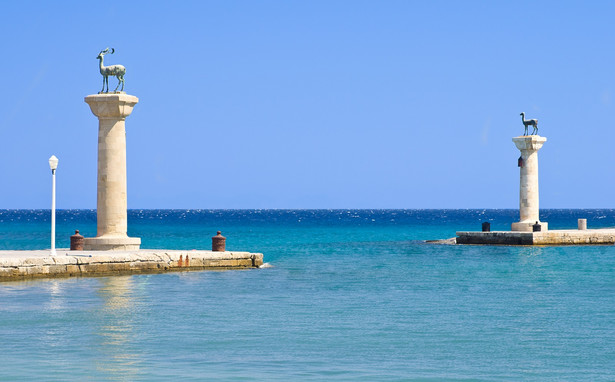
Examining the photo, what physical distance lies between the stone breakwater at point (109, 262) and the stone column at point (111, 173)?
6.17ft

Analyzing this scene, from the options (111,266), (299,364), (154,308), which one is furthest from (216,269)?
(299,364)

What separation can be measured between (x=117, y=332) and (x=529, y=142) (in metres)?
36.6

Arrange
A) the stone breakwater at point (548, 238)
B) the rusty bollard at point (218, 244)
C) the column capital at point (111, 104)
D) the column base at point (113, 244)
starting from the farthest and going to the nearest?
the stone breakwater at point (548, 238) < the rusty bollard at point (218, 244) < the column base at point (113, 244) < the column capital at point (111, 104)

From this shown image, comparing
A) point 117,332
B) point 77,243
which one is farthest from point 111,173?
point 117,332

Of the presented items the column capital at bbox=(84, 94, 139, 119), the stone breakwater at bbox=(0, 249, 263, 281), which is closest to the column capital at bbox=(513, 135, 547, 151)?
the stone breakwater at bbox=(0, 249, 263, 281)

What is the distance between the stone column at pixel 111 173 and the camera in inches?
1293

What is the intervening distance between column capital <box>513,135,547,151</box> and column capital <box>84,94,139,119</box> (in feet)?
81.8

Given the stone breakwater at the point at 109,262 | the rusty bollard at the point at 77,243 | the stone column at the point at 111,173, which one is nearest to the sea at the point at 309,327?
the stone breakwater at the point at 109,262

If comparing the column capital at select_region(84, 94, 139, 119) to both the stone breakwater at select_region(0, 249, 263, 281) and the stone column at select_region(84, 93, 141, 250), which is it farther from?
the stone breakwater at select_region(0, 249, 263, 281)

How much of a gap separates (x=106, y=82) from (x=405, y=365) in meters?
20.8

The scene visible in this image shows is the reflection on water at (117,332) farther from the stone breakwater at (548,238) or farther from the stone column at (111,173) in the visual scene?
the stone breakwater at (548,238)

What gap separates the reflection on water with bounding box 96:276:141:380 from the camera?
1478 cm

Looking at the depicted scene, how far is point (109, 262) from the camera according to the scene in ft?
96.9

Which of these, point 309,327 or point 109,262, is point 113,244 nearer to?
point 109,262
